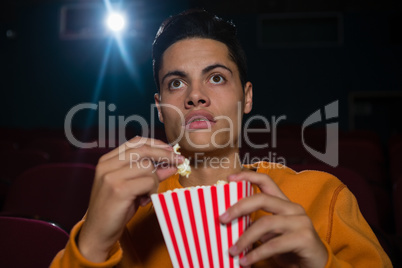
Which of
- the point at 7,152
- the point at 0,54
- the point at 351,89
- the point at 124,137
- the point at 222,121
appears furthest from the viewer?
the point at 0,54

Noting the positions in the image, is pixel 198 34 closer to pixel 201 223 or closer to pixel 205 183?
pixel 205 183

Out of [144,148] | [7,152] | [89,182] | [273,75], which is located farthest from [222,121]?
[273,75]

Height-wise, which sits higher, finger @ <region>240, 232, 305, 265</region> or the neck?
the neck

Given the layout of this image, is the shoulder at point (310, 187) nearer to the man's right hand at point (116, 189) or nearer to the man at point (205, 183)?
the man at point (205, 183)

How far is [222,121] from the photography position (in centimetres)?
109

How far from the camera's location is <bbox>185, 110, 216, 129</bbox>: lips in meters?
1.04

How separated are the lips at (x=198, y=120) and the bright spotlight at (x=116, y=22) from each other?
740 centimetres

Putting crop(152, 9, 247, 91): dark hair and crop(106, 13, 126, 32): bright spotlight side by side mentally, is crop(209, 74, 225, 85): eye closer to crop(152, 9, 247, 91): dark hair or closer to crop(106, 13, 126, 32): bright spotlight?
crop(152, 9, 247, 91): dark hair

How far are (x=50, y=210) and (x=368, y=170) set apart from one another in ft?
7.53

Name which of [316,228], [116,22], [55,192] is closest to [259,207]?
[316,228]

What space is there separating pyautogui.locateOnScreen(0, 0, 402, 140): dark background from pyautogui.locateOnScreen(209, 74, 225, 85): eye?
6.61 metres

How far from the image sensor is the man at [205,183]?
2.34ft

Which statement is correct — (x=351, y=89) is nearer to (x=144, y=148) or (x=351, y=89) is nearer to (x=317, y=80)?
(x=317, y=80)

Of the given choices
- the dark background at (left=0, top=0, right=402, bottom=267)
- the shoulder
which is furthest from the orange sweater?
the dark background at (left=0, top=0, right=402, bottom=267)
